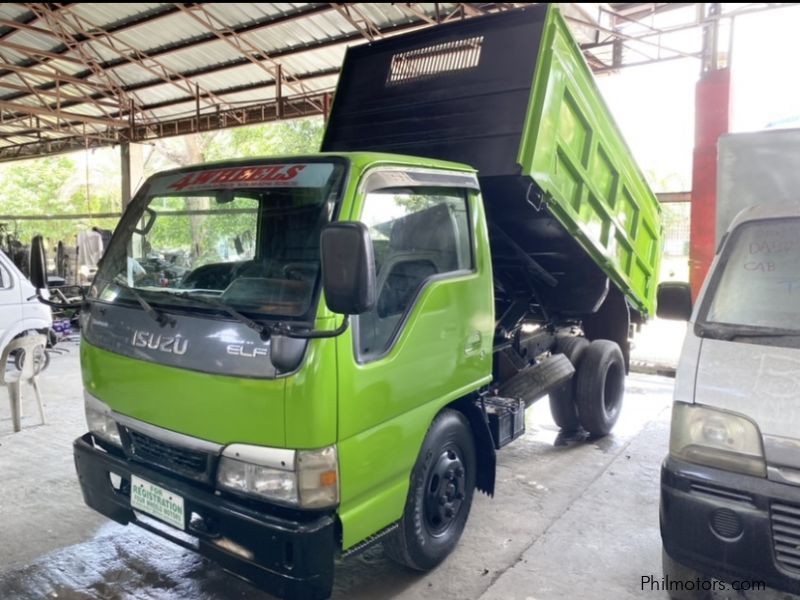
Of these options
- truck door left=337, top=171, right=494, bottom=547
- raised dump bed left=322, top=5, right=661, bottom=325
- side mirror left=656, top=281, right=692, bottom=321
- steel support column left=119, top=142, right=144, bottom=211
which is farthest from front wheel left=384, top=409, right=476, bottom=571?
steel support column left=119, top=142, right=144, bottom=211

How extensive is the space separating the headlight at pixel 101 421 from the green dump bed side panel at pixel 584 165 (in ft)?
7.93

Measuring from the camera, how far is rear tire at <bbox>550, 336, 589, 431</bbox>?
4859mm

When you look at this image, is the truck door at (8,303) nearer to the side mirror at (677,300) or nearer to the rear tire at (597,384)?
the rear tire at (597,384)

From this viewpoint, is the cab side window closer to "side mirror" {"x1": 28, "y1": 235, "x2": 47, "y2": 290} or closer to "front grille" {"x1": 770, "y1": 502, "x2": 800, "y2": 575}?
"front grille" {"x1": 770, "y1": 502, "x2": 800, "y2": 575}

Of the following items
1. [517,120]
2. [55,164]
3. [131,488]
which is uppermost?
[55,164]

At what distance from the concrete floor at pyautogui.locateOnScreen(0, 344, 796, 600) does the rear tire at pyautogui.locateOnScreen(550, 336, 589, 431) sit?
14.2 inches

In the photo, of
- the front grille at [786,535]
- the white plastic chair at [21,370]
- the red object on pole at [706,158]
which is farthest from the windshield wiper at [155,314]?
the red object on pole at [706,158]

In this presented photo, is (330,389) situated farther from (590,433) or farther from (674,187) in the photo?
(674,187)

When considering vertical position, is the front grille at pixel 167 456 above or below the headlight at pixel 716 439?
below

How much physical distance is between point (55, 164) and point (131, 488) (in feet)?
90.5

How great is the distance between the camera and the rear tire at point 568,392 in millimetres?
4859

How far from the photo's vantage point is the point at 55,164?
25.6 meters

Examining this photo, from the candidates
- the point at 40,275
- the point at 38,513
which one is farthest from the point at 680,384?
the point at 40,275

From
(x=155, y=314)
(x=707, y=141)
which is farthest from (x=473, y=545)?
(x=707, y=141)
